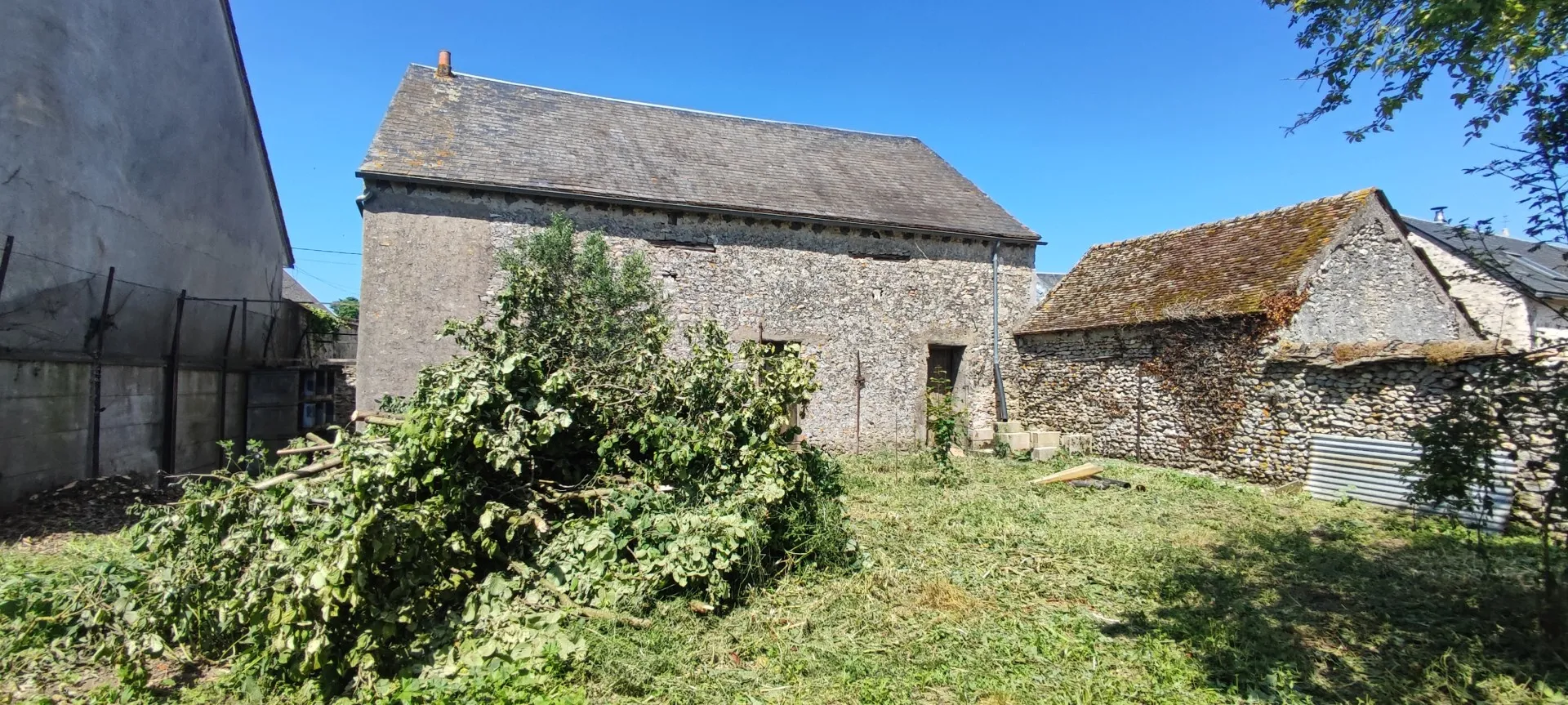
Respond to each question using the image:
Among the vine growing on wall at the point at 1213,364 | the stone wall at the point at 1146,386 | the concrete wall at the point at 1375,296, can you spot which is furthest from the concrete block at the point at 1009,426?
the concrete wall at the point at 1375,296

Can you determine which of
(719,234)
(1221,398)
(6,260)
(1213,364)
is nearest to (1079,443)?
(1221,398)

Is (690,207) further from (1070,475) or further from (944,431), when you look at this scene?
(1070,475)

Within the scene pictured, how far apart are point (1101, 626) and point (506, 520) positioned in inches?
163

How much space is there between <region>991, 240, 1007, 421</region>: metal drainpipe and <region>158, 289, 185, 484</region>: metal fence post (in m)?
13.0

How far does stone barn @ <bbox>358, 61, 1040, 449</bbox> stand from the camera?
33.6 feet

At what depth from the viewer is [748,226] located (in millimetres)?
12141

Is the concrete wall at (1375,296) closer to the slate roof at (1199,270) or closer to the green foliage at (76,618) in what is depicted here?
the slate roof at (1199,270)

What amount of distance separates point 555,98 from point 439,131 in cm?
291

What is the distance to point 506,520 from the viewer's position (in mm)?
4906

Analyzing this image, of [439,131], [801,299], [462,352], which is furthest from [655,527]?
[439,131]

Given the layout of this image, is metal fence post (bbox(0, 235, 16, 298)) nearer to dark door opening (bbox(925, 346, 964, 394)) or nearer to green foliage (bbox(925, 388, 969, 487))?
green foliage (bbox(925, 388, 969, 487))

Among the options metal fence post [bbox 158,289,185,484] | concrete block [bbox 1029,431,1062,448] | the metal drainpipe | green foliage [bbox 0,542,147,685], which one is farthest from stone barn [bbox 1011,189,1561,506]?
metal fence post [bbox 158,289,185,484]

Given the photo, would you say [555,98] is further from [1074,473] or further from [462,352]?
[1074,473]

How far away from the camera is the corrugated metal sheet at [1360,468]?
26.8 feet
